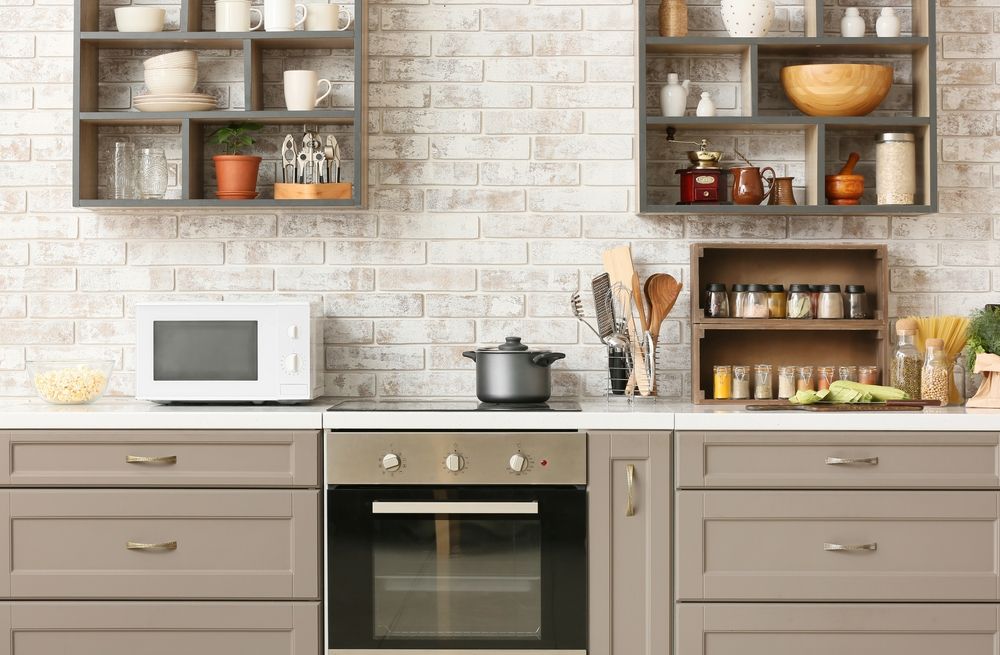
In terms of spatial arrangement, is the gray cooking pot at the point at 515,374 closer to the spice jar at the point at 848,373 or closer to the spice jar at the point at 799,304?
the spice jar at the point at 799,304

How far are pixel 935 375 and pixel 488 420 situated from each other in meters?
1.31

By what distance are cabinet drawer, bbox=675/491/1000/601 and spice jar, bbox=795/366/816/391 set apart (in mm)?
473

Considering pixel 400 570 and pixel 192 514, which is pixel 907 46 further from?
pixel 192 514

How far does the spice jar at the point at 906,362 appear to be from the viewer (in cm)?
271

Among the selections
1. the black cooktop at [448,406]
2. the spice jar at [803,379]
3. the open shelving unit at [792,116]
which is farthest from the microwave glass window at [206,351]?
the spice jar at [803,379]

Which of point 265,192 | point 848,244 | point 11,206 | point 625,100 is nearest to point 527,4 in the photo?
point 625,100

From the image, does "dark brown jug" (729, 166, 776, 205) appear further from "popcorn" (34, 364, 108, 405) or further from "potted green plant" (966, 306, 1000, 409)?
"popcorn" (34, 364, 108, 405)

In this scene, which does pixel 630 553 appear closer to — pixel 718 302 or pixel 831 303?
pixel 718 302

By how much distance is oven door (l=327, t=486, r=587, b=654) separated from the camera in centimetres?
238

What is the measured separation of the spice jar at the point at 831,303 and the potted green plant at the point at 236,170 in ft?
5.69

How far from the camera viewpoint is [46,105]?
116 inches

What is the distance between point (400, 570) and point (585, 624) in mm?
496

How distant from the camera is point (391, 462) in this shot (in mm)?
2385

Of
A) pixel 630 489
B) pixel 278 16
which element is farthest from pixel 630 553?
pixel 278 16
